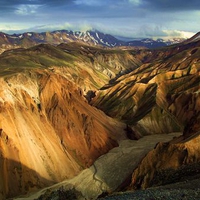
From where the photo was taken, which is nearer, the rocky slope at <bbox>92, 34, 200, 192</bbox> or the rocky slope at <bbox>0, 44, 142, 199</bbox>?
the rocky slope at <bbox>92, 34, 200, 192</bbox>

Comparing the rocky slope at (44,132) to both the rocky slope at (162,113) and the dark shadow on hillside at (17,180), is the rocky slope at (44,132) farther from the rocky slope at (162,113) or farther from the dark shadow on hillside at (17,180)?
the rocky slope at (162,113)

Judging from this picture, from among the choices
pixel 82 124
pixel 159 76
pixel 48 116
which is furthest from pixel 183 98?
pixel 48 116

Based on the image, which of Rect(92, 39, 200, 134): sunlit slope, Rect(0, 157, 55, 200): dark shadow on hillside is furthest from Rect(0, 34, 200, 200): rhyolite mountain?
Rect(92, 39, 200, 134): sunlit slope

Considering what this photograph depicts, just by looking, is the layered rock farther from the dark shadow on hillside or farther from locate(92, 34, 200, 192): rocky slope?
locate(92, 34, 200, 192): rocky slope

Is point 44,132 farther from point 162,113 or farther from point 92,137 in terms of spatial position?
point 162,113

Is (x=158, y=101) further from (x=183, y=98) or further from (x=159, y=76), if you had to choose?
(x=159, y=76)

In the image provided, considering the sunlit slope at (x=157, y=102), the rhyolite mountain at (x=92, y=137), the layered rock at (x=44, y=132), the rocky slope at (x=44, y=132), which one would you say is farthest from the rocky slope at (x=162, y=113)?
the layered rock at (x=44, y=132)
